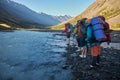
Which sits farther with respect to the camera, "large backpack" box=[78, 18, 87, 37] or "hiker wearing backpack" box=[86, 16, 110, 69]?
"large backpack" box=[78, 18, 87, 37]

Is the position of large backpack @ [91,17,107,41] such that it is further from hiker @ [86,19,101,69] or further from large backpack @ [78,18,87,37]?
large backpack @ [78,18,87,37]

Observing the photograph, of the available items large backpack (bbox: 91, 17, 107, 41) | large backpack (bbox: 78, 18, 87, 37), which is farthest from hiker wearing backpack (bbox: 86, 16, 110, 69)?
large backpack (bbox: 78, 18, 87, 37)

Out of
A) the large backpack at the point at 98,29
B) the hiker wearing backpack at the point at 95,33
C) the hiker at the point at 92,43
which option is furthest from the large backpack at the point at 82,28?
A: the large backpack at the point at 98,29

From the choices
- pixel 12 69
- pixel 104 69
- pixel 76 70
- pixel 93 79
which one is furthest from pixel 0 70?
pixel 104 69

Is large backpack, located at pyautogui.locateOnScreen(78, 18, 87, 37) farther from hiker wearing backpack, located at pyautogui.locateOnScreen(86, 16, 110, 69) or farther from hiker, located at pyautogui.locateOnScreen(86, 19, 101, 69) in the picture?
hiker wearing backpack, located at pyautogui.locateOnScreen(86, 16, 110, 69)

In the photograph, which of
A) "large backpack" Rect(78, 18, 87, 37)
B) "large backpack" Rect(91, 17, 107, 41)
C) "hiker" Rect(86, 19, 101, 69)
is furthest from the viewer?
"large backpack" Rect(78, 18, 87, 37)

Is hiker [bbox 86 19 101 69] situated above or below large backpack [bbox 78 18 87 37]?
below

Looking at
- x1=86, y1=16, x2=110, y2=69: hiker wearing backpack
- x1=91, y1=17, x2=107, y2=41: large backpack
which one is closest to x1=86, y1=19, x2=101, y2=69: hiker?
x1=86, y1=16, x2=110, y2=69: hiker wearing backpack

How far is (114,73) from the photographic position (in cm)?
1209

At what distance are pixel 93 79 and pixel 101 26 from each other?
340cm

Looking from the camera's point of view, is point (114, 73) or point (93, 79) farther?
point (114, 73)

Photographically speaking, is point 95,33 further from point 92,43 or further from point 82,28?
point 82,28

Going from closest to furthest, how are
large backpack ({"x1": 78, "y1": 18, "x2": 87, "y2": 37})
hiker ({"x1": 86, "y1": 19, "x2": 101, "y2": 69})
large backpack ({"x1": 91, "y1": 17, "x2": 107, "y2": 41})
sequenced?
large backpack ({"x1": 91, "y1": 17, "x2": 107, "y2": 41}) → hiker ({"x1": 86, "y1": 19, "x2": 101, "y2": 69}) → large backpack ({"x1": 78, "y1": 18, "x2": 87, "y2": 37})

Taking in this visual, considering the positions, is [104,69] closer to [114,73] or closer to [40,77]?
[114,73]
